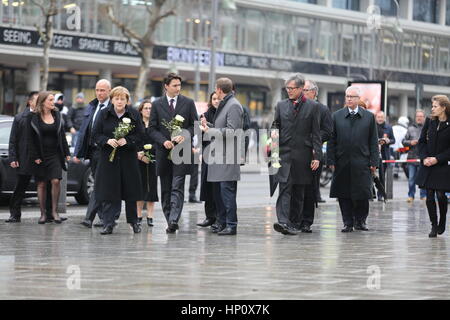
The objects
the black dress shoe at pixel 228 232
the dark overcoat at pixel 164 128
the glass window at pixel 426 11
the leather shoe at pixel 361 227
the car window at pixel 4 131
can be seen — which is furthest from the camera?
the glass window at pixel 426 11

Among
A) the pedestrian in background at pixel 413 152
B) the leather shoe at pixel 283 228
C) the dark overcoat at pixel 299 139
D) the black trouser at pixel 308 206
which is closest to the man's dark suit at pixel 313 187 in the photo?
the black trouser at pixel 308 206

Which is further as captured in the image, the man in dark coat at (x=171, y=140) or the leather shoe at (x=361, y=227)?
the leather shoe at (x=361, y=227)

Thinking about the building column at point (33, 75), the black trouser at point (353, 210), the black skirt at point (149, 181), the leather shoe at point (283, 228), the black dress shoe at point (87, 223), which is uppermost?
the building column at point (33, 75)

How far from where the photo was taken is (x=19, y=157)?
15.6 meters

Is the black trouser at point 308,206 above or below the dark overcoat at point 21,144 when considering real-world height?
below

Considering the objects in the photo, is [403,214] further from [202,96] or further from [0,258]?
[202,96]

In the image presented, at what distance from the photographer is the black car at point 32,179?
17.8 m

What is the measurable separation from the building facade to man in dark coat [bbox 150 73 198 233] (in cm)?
2566

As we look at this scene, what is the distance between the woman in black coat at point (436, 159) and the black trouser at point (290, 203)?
155 cm

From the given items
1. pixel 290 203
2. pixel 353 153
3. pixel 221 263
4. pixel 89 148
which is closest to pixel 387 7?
pixel 353 153

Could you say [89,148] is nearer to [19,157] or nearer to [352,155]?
[19,157]

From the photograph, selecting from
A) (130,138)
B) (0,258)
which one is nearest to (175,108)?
(130,138)

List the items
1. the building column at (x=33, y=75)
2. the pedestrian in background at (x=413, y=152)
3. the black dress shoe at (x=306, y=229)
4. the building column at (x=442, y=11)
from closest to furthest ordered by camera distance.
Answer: the black dress shoe at (x=306, y=229)
the pedestrian in background at (x=413, y=152)
the building column at (x=33, y=75)
the building column at (x=442, y=11)

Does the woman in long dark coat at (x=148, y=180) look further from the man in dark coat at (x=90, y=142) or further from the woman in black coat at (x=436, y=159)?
the woman in black coat at (x=436, y=159)
